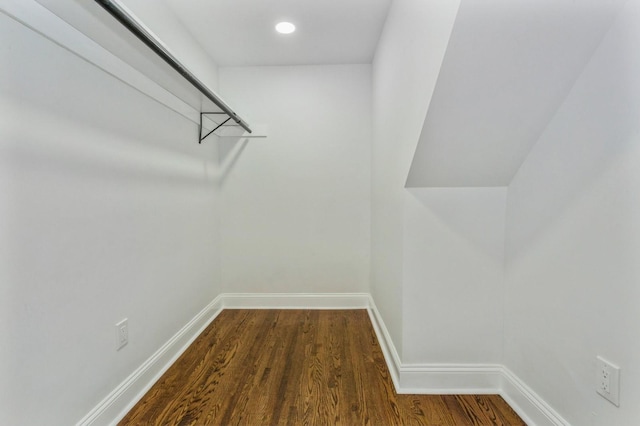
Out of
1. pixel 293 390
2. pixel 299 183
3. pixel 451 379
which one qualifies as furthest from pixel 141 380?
pixel 299 183

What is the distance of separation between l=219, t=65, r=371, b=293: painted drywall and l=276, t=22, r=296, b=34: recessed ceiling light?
0.55 metres

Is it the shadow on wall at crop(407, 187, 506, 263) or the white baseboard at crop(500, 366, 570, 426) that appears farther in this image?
the shadow on wall at crop(407, 187, 506, 263)

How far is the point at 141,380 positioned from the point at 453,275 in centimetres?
170

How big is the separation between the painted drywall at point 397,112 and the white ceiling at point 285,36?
158mm

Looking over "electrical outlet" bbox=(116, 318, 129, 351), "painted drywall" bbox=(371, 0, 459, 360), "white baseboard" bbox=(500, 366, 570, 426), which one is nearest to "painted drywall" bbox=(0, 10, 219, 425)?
"electrical outlet" bbox=(116, 318, 129, 351)

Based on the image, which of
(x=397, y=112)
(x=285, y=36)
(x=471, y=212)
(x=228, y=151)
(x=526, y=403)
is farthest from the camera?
(x=228, y=151)

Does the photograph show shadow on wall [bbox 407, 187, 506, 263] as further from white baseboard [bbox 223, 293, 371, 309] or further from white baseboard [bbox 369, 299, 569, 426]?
white baseboard [bbox 223, 293, 371, 309]

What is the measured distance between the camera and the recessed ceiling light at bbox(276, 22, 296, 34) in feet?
7.02

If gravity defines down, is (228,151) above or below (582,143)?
above

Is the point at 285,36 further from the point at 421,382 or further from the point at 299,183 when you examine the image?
the point at 421,382

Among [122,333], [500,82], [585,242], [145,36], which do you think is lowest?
[122,333]

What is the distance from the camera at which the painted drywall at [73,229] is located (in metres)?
1.00

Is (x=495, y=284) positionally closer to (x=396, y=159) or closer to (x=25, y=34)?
(x=396, y=159)

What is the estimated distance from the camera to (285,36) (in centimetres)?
229
